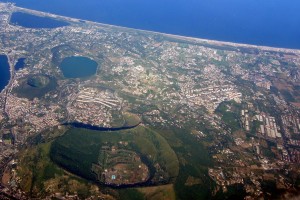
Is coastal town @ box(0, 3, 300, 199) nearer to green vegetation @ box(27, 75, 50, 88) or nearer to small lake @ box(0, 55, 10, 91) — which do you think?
green vegetation @ box(27, 75, 50, 88)

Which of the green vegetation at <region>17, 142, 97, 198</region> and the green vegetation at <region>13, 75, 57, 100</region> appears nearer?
the green vegetation at <region>17, 142, 97, 198</region>

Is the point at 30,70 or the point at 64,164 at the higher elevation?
the point at 30,70

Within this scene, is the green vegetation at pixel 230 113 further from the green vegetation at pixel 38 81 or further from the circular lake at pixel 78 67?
the green vegetation at pixel 38 81

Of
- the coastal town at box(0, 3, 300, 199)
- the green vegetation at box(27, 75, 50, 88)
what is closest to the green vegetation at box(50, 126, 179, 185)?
the coastal town at box(0, 3, 300, 199)

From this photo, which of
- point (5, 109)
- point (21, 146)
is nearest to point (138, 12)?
point (5, 109)

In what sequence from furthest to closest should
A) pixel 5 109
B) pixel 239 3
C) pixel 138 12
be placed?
pixel 239 3 → pixel 138 12 → pixel 5 109

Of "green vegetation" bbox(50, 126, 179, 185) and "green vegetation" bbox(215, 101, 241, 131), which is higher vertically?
"green vegetation" bbox(215, 101, 241, 131)

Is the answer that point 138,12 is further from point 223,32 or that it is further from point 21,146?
point 21,146
